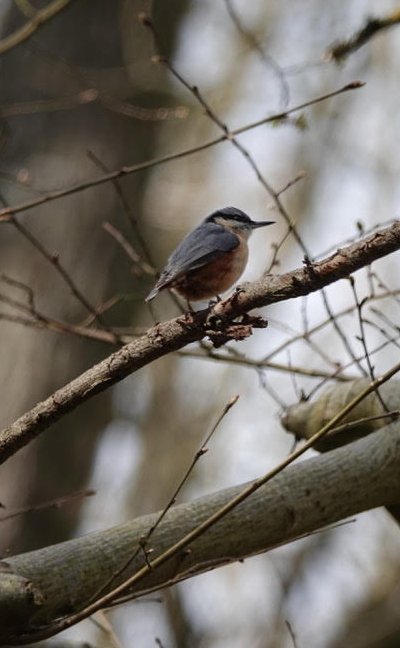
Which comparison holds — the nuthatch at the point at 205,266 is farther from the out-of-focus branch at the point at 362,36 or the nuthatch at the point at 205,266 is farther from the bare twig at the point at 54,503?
the out-of-focus branch at the point at 362,36

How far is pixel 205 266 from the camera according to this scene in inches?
107

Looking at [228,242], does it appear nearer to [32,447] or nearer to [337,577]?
[32,447]

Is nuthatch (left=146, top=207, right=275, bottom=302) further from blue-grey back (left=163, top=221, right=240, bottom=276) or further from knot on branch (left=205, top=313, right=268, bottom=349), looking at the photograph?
Answer: knot on branch (left=205, top=313, right=268, bottom=349)

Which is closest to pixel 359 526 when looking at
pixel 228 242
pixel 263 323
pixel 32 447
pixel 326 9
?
pixel 32 447

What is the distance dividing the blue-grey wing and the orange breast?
0.02 meters

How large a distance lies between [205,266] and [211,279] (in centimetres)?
4

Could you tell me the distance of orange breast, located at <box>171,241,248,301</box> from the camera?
8.93 feet

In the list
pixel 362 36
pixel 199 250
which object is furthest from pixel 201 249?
pixel 362 36

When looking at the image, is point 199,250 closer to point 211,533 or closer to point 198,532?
point 211,533

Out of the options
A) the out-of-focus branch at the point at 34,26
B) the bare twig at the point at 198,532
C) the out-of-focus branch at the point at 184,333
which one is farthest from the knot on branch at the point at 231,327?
the out-of-focus branch at the point at 34,26

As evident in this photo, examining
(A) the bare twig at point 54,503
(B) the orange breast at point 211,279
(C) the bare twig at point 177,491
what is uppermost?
(B) the orange breast at point 211,279

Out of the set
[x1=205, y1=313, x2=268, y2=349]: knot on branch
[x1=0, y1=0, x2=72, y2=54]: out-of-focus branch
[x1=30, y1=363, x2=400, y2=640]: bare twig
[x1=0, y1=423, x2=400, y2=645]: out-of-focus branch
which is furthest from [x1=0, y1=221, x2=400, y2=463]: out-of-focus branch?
[x1=0, y1=0, x2=72, y2=54]: out-of-focus branch

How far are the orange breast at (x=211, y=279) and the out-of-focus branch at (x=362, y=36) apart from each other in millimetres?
1247

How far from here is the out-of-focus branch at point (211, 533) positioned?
7.75 ft
